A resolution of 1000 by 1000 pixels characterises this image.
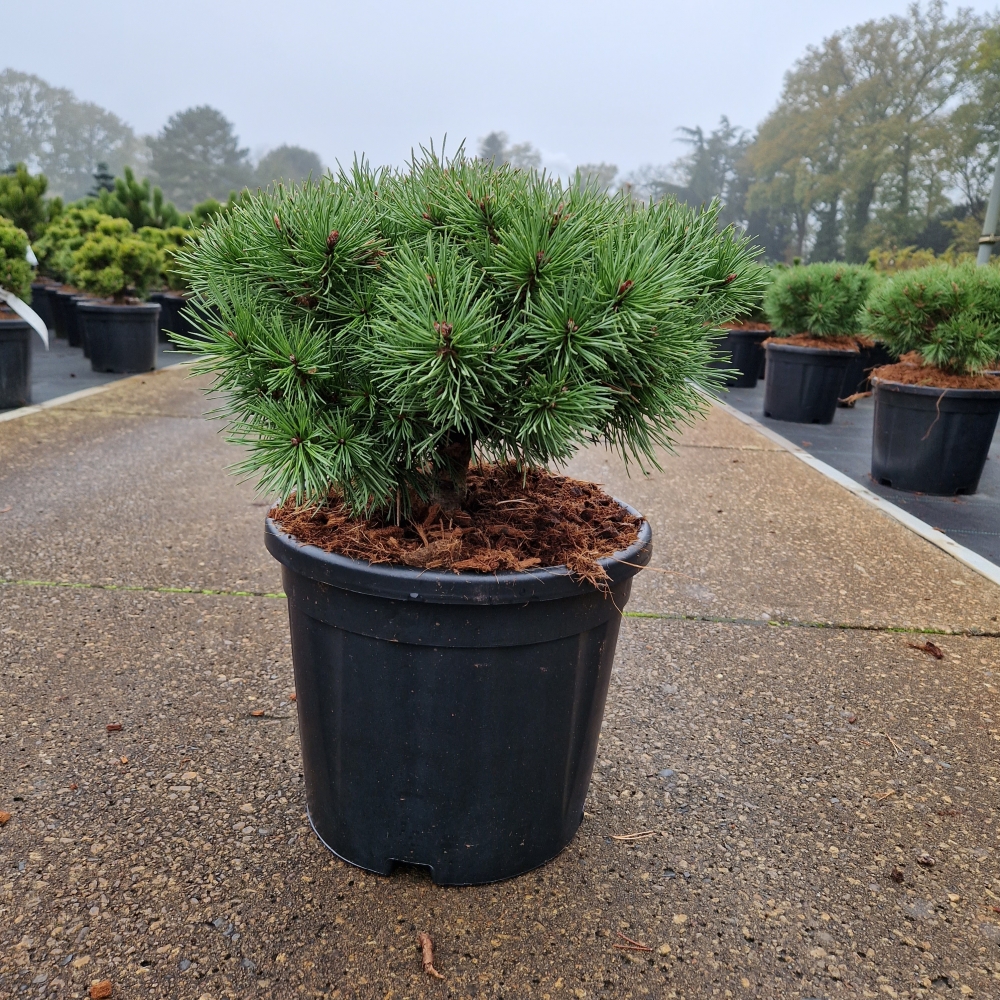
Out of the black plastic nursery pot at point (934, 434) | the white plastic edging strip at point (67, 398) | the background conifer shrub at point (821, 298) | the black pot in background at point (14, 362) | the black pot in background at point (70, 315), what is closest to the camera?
the black plastic nursery pot at point (934, 434)

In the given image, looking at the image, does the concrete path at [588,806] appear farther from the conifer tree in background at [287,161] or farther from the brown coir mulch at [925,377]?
the conifer tree in background at [287,161]

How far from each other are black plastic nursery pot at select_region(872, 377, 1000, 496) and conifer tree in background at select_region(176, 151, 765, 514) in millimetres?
4111

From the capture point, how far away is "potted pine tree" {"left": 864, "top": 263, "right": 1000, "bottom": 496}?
5055mm

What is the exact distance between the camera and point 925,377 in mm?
5340

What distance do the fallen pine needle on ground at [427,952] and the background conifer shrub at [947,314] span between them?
491 centimetres

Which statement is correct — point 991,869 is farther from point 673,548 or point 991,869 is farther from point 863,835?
point 673,548

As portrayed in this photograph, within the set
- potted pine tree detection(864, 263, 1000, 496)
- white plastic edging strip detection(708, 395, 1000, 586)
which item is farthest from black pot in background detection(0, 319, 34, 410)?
potted pine tree detection(864, 263, 1000, 496)

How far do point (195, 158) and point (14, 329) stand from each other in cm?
6197

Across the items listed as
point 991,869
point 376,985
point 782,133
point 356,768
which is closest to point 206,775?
point 356,768

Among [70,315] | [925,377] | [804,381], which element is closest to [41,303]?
[70,315]

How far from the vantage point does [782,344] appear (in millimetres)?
7859

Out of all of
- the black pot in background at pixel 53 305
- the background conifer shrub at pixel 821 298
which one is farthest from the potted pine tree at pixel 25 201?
the background conifer shrub at pixel 821 298

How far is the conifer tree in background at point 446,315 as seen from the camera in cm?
146

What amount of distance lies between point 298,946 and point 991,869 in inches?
65.3
